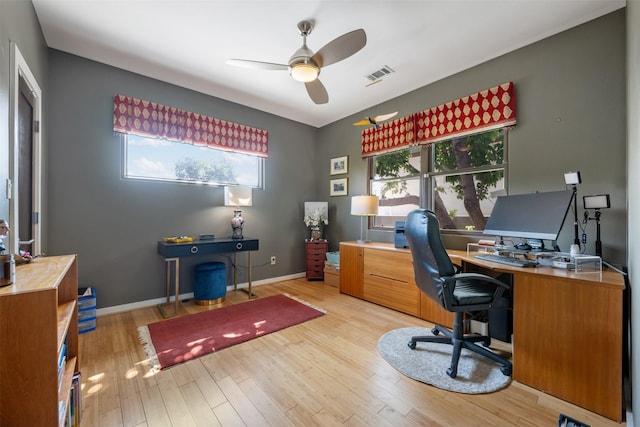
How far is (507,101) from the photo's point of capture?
2.56 meters

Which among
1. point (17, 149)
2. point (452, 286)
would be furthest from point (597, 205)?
point (17, 149)

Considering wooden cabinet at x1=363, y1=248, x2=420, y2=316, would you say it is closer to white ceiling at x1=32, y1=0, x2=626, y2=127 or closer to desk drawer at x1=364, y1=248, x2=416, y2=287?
desk drawer at x1=364, y1=248, x2=416, y2=287

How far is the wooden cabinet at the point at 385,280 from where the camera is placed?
8.90 feet

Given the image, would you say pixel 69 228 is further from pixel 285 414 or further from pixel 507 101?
pixel 507 101

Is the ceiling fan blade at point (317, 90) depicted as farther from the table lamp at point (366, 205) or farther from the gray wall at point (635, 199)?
the gray wall at point (635, 199)

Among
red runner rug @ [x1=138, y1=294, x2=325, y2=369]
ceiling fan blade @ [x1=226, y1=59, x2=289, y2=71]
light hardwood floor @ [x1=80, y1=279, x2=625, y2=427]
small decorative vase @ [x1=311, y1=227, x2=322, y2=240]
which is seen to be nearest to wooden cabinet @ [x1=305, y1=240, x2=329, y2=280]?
small decorative vase @ [x1=311, y1=227, x2=322, y2=240]

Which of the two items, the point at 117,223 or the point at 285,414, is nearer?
the point at 285,414

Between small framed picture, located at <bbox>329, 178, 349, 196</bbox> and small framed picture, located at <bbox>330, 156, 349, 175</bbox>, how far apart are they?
14 centimetres

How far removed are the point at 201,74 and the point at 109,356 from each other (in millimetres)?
3022

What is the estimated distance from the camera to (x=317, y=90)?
103 inches

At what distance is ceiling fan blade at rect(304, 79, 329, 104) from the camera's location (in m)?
2.55

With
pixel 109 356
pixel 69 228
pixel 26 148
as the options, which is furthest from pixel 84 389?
pixel 26 148

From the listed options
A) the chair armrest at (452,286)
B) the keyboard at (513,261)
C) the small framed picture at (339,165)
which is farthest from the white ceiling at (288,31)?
the chair armrest at (452,286)

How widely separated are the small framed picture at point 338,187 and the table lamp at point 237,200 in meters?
1.58
